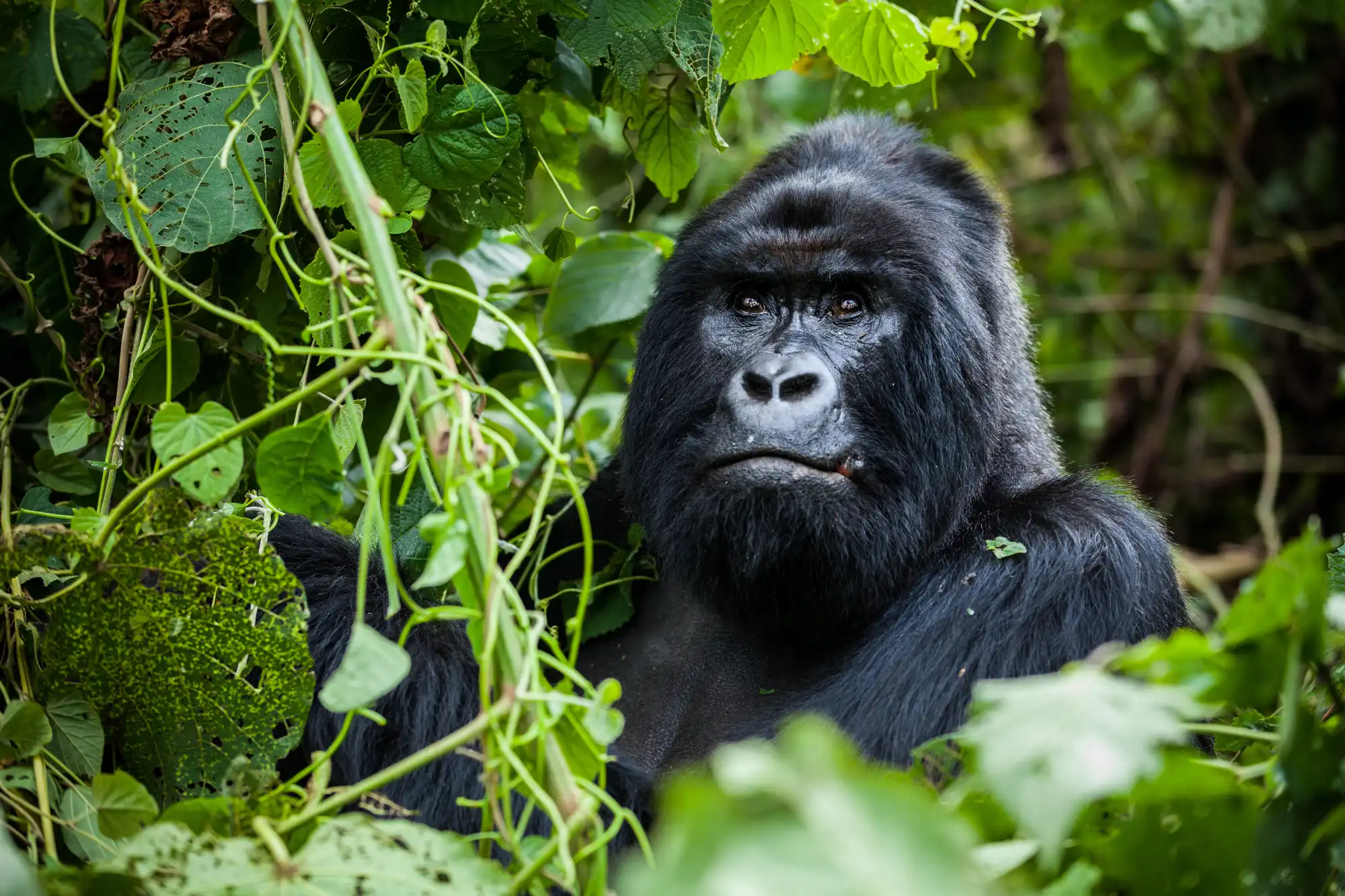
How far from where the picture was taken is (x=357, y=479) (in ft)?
13.2

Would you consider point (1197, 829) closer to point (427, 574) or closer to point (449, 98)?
point (427, 574)

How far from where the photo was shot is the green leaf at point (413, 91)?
2.79 meters

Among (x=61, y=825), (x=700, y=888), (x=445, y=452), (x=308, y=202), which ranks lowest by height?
(x=61, y=825)

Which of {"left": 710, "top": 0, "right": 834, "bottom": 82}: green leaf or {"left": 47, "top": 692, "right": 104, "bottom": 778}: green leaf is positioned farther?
{"left": 710, "top": 0, "right": 834, "bottom": 82}: green leaf

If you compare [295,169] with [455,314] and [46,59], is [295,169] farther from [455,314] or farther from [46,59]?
[46,59]

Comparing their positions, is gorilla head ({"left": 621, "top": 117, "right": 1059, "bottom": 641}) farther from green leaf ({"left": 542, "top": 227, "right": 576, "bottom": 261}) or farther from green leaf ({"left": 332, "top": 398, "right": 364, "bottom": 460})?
Result: green leaf ({"left": 332, "top": 398, "right": 364, "bottom": 460})

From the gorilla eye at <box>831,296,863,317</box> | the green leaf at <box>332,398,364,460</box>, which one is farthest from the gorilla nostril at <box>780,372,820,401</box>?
the green leaf at <box>332,398,364,460</box>

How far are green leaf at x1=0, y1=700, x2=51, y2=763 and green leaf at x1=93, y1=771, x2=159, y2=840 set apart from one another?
22cm

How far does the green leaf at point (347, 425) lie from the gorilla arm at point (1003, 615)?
3.96 ft

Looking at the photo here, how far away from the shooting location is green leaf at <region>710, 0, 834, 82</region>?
3016mm

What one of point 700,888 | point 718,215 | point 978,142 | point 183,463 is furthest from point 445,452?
point 978,142

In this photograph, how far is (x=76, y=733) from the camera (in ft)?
8.59

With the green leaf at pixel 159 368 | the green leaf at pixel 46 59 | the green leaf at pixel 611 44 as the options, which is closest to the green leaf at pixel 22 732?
the green leaf at pixel 159 368

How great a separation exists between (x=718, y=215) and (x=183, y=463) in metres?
1.98
